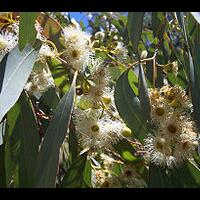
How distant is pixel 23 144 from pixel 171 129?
17.4 inches

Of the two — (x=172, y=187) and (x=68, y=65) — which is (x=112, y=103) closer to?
(x=68, y=65)

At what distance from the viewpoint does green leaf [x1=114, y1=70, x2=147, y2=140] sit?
1.50 m

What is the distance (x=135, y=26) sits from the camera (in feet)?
5.16

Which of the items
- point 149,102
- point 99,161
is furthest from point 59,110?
point 99,161

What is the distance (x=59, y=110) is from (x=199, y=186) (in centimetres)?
52

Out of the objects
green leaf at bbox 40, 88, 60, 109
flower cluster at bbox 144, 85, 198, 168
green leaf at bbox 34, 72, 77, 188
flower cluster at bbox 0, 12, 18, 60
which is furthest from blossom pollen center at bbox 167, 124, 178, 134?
flower cluster at bbox 0, 12, 18, 60

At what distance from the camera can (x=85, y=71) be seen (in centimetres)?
162

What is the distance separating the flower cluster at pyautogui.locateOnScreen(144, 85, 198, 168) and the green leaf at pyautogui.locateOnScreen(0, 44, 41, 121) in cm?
39

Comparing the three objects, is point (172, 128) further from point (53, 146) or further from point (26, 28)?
point (26, 28)

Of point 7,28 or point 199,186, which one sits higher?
point 7,28

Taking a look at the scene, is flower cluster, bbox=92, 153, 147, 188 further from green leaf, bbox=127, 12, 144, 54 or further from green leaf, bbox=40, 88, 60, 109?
green leaf, bbox=127, 12, 144, 54

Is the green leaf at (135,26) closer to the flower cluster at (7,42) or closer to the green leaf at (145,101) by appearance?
the green leaf at (145,101)

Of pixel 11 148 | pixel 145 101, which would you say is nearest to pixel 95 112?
pixel 145 101

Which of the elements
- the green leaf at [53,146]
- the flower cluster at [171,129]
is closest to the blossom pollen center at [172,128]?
the flower cluster at [171,129]
